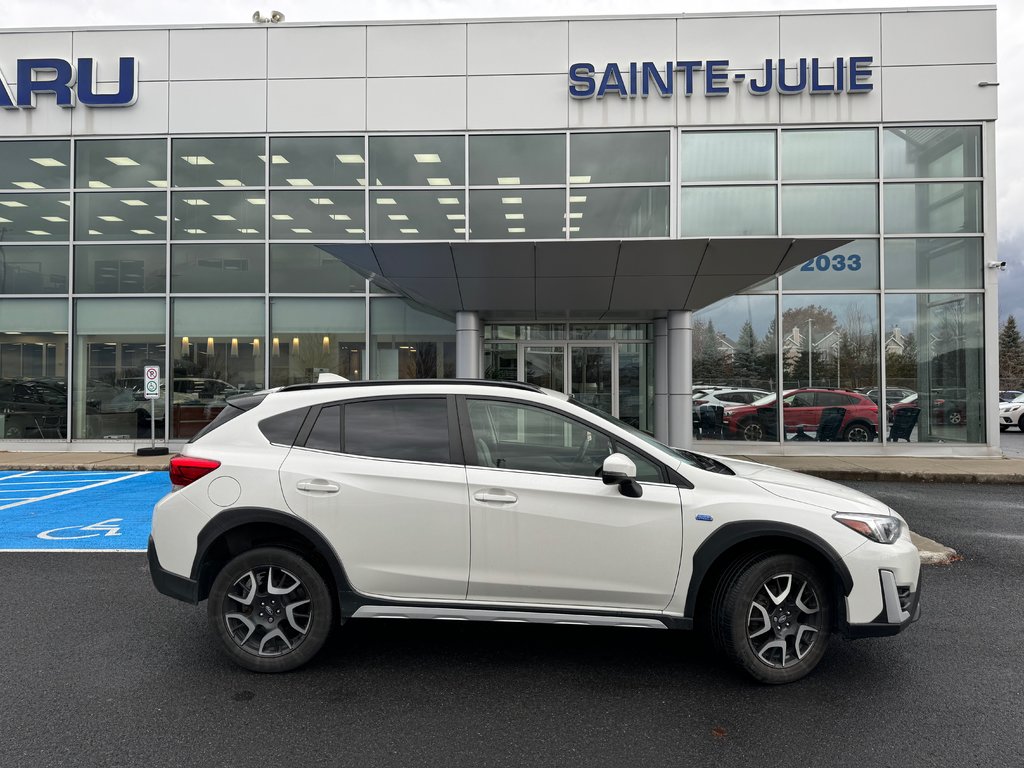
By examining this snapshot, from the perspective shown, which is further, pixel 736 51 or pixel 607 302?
pixel 736 51

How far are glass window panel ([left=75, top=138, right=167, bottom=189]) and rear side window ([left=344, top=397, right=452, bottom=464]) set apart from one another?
46.3ft

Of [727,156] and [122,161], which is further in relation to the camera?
[122,161]

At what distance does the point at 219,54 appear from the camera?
48.2 ft

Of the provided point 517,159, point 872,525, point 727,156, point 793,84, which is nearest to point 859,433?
point 727,156

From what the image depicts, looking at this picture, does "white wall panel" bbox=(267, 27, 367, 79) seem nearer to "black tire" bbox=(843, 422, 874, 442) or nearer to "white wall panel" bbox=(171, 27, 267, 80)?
"white wall panel" bbox=(171, 27, 267, 80)

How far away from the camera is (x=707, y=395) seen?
47.7 ft

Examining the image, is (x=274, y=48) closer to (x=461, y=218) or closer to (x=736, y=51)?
(x=461, y=218)

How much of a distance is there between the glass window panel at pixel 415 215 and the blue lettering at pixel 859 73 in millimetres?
8856

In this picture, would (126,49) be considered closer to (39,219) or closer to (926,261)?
(39,219)

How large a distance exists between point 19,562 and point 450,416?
496 centimetres

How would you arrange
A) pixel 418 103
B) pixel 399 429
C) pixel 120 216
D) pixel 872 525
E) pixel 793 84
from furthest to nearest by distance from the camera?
1. pixel 120 216
2. pixel 418 103
3. pixel 793 84
4. pixel 399 429
5. pixel 872 525

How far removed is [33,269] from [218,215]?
4529 millimetres

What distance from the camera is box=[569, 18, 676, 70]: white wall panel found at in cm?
1417

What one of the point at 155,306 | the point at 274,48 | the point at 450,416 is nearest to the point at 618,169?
the point at 274,48
